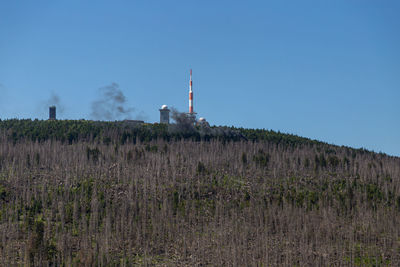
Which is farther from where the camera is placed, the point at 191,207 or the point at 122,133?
the point at 122,133

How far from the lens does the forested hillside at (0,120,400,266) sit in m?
30.0

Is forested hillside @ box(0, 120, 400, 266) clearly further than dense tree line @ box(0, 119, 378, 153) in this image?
No

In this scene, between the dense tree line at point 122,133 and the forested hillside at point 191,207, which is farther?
the dense tree line at point 122,133

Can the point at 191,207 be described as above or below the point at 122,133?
below

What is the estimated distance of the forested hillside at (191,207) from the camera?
98.3 ft

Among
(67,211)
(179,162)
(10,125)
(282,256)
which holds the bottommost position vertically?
(282,256)

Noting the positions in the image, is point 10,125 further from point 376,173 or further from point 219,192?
point 376,173

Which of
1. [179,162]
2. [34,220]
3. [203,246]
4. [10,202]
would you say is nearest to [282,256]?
[203,246]

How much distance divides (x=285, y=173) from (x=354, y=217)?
13287mm

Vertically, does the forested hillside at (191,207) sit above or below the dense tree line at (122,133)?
below

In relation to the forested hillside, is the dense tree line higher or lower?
higher

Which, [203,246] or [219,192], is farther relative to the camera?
[219,192]

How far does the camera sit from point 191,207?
127 feet

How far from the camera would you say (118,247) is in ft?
100
